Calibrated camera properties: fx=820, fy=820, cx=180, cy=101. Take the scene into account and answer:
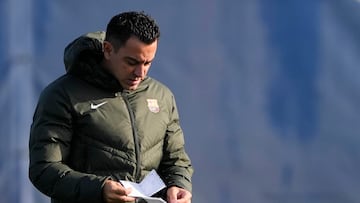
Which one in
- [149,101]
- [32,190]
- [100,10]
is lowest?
[32,190]

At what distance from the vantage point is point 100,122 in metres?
2.45

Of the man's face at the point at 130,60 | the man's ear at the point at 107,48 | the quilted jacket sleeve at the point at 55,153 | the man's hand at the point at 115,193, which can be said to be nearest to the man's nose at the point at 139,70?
the man's face at the point at 130,60

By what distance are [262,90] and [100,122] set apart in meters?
1.39

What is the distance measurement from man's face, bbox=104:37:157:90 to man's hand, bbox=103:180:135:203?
13.0 inches

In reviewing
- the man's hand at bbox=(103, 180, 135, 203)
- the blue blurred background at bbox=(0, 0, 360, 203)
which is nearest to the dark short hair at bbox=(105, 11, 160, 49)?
the man's hand at bbox=(103, 180, 135, 203)

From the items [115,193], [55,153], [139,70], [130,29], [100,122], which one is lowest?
[115,193]

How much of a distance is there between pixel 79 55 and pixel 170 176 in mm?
479

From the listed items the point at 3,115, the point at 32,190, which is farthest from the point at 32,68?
the point at 32,190

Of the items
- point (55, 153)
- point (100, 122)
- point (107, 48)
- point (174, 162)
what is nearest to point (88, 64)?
point (107, 48)

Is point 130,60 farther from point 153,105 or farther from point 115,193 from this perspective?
point 115,193

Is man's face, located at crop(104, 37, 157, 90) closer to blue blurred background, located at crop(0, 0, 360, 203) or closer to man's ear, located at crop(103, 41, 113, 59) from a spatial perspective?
man's ear, located at crop(103, 41, 113, 59)

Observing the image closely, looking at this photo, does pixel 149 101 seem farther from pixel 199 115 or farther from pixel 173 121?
pixel 199 115

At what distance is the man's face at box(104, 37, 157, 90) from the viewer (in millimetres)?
2465

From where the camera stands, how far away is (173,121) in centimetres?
266
